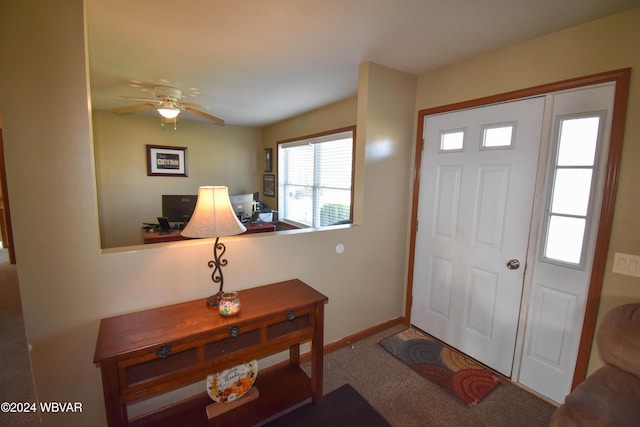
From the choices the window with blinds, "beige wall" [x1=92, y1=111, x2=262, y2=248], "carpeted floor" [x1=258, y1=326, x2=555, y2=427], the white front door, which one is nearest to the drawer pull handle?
"carpeted floor" [x1=258, y1=326, x2=555, y2=427]

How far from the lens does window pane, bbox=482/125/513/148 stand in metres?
1.96

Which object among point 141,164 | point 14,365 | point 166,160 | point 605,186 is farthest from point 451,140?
point 141,164

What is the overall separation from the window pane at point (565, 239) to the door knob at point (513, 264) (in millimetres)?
175

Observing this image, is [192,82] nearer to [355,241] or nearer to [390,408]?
[355,241]

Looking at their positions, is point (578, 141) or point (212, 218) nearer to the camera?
point (212, 218)

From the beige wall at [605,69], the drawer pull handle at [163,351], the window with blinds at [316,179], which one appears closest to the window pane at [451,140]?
the beige wall at [605,69]

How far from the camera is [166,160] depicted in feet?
14.6

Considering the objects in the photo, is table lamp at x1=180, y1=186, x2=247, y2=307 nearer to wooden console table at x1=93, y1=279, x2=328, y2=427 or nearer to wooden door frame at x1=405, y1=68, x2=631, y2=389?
wooden console table at x1=93, y1=279, x2=328, y2=427

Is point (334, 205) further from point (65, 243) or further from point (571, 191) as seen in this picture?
point (65, 243)

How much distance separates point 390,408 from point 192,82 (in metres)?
3.30

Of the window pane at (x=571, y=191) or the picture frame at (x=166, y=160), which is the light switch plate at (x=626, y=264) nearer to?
the window pane at (x=571, y=191)

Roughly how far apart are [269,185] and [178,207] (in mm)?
2074

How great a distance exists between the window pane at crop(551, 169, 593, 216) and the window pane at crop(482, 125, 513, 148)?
0.39m

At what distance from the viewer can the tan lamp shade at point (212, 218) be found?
4.62 ft
